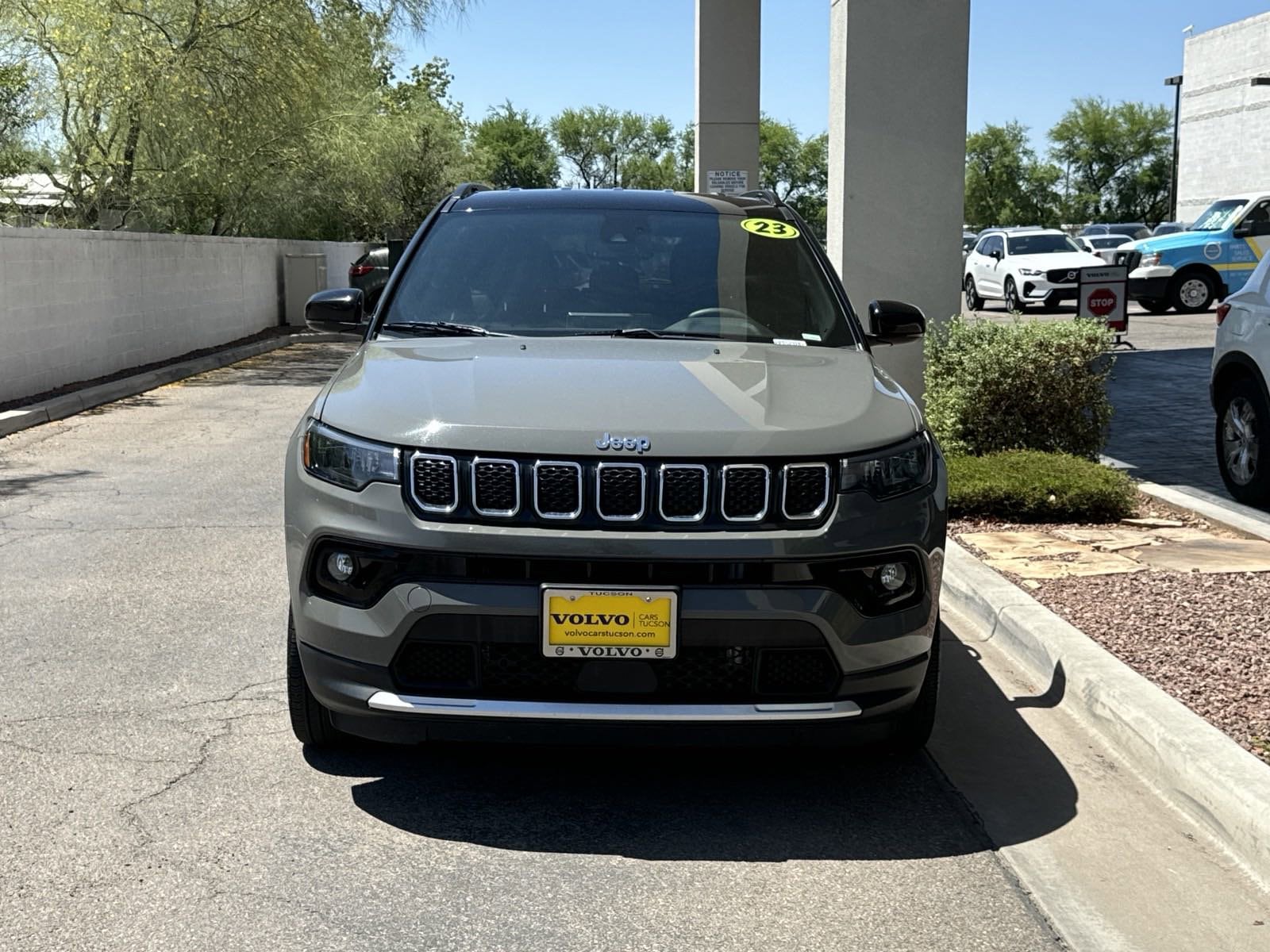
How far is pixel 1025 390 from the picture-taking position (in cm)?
891

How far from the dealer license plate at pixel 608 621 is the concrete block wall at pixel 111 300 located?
11652mm

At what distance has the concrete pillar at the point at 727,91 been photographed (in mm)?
22922

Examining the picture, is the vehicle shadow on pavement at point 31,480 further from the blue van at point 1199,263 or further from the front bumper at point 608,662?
the blue van at point 1199,263


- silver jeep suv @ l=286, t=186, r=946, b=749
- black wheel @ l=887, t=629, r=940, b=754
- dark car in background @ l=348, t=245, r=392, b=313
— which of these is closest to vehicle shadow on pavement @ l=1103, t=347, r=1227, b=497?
black wheel @ l=887, t=629, r=940, b=754

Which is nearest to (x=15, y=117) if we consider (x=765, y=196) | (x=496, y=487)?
(x=765, y=196)

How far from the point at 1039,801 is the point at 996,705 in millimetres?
873

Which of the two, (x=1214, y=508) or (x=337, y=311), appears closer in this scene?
(x=337, y=311)

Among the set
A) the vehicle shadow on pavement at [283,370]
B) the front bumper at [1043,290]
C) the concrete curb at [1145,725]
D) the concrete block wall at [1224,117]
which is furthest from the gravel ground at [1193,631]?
the concrete block wall at [1224,117]

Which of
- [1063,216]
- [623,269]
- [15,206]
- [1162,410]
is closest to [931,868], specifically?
[623,269]

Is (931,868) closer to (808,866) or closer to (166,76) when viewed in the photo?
(808,866)

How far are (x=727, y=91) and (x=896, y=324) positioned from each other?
60.4 feet

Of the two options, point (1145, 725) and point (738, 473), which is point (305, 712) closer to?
point (738, 473)

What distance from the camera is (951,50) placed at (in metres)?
10.3

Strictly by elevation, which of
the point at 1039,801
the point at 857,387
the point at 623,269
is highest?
the point at 623,269
